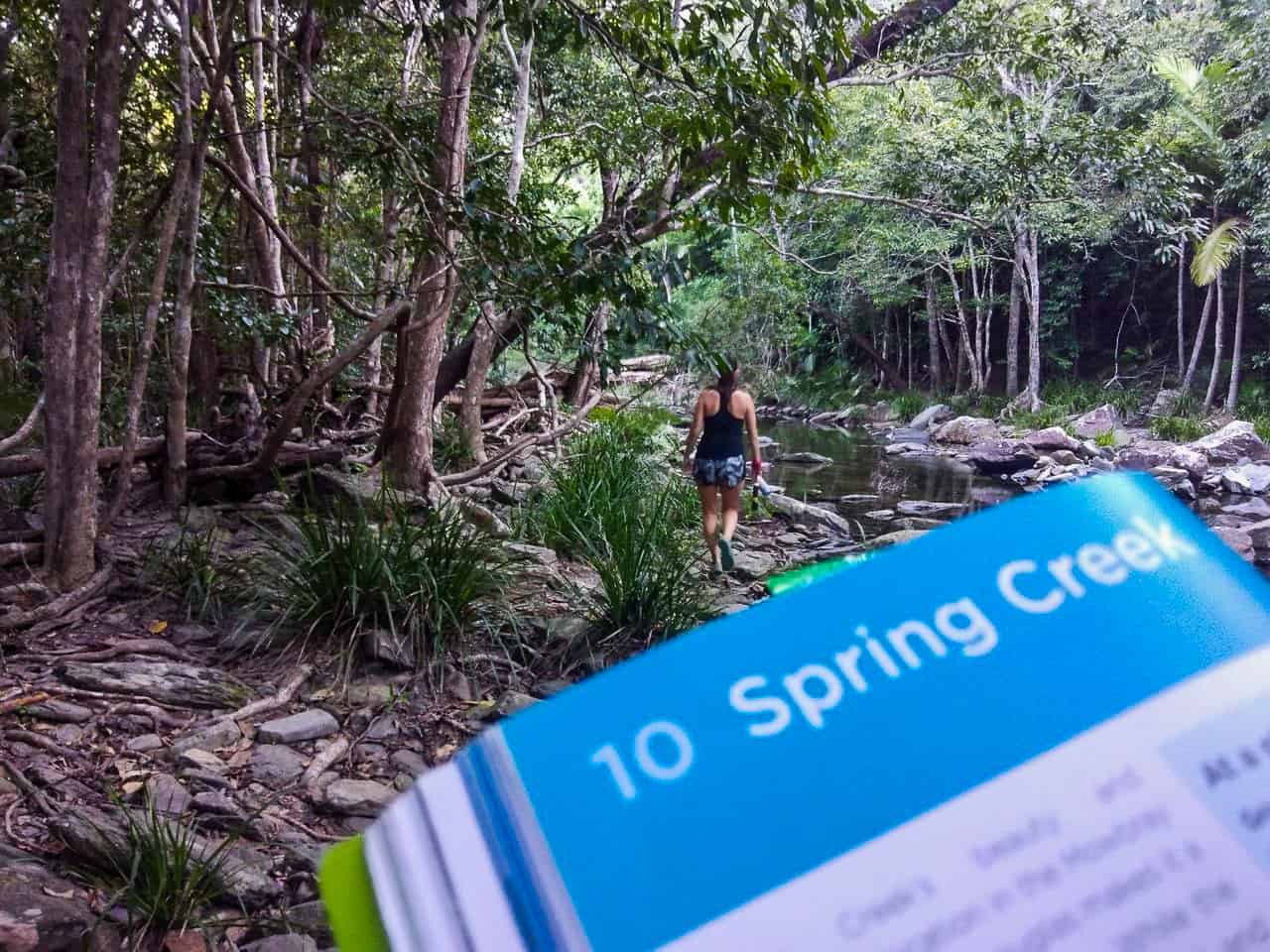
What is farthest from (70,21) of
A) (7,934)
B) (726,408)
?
(726,408)

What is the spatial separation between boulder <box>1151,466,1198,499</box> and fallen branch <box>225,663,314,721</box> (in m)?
11.9

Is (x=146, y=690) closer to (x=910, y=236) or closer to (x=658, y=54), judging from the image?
(x=658, y=54)

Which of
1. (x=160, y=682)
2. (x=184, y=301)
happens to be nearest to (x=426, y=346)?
(x=184, y=301)

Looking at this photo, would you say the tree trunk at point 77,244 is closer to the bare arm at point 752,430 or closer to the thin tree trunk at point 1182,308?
the bare arm at point 752,430

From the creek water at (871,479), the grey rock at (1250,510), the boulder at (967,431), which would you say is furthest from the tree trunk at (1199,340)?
the grey rock at (1250,510)

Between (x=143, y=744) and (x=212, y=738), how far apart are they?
0.21 meters

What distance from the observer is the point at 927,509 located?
1070cm

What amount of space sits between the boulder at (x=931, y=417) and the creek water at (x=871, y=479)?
2.97m

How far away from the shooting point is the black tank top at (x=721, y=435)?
5.90m

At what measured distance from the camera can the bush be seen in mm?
3773

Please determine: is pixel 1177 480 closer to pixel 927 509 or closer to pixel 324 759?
pixel 927 509

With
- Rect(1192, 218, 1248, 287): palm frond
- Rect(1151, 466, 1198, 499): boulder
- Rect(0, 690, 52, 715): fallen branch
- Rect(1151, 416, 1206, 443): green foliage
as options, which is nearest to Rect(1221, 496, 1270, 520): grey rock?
Rect(1151, 466, 1198, 499): boulder

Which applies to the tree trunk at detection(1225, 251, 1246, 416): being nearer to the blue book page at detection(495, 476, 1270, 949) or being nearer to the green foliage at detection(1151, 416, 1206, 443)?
the green foliage at detection(1151, 416, 1206, 443)

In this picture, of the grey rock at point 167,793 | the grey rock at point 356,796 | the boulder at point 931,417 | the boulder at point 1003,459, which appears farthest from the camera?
the boulder at point 931,417
